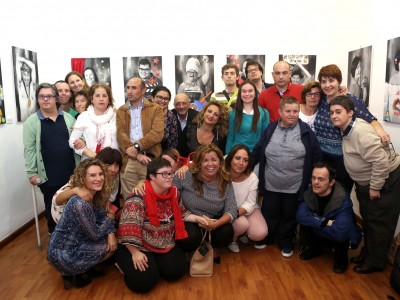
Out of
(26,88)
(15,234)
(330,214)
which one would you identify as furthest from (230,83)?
(15,234)

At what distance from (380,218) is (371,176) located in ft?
1.29

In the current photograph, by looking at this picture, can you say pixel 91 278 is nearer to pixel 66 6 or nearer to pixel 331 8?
pixel 66 6

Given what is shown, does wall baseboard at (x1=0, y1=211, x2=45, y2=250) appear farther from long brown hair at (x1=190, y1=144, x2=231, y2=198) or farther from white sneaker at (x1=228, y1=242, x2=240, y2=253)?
white sneaker at (x1=228, y1=242, x2=240, y2=253)

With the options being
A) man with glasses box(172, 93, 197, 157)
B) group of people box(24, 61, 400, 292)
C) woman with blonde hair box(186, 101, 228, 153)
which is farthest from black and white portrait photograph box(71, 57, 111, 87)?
woman with blonde hair box(186, 101, 228, 153)

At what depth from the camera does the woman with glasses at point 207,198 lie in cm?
288

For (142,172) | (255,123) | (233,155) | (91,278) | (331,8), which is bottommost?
(91,278)

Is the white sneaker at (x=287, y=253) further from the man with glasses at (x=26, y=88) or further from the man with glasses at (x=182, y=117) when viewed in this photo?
the man with glasses at (x=26, y=88)

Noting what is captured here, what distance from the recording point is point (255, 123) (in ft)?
10.7

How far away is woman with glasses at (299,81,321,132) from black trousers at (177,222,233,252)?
4.12ft

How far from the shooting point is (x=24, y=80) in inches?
153

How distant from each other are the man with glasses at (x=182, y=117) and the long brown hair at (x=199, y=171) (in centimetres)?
56

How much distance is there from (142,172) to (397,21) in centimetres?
289

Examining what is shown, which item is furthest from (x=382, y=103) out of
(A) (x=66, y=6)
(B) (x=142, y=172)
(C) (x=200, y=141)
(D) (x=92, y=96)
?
(A) (x=66, y=6)

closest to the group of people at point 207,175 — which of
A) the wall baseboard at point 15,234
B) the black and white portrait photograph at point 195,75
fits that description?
the wall baseboard at point 15,234
